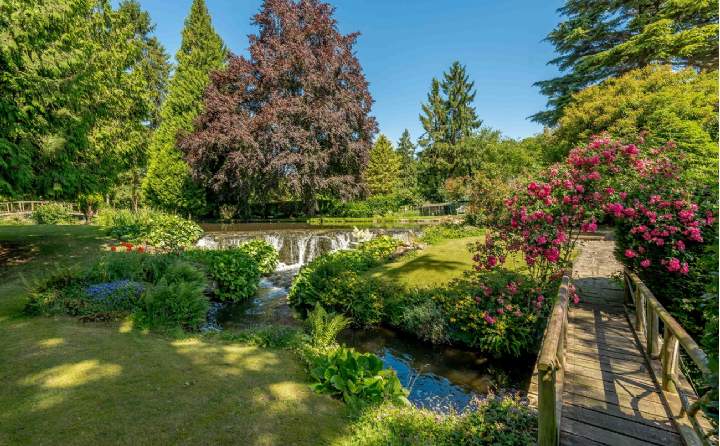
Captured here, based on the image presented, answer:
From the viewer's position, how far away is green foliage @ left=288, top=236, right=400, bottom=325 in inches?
320

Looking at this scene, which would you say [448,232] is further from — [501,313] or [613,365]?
[613,365]

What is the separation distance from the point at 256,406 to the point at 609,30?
26.1 metres

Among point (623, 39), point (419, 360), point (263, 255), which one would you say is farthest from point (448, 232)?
point (623, 39)

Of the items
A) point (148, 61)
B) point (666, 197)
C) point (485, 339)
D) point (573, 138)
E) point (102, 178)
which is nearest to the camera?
point (666, 197)

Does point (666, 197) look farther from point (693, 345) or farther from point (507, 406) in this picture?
point (507, 406)

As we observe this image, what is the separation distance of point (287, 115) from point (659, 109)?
18.7m

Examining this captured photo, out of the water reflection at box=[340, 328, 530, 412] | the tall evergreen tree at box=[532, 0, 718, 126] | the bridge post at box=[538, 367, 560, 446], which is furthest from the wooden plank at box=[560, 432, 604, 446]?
the tall evergreen tree at box=[532, 0, 718, 126]

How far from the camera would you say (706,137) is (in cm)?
1302

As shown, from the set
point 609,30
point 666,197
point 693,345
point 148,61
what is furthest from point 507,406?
point 148,61

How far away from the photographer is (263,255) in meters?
12.3

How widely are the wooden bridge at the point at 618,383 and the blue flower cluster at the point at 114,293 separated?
7.38 meters

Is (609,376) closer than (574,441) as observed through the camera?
No

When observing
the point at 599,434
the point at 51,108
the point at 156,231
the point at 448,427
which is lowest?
the point at 448,427

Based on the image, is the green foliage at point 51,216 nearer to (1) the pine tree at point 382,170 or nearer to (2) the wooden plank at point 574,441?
(2) the wooden plank at point 574,441
